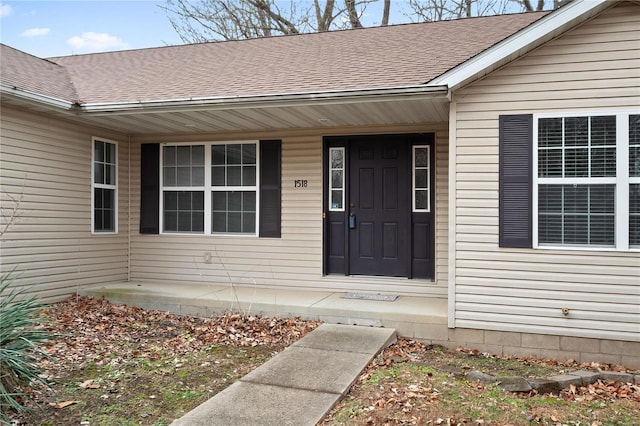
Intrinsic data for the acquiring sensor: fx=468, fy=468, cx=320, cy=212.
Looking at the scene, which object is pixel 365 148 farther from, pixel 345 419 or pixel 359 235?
pixel 345 419

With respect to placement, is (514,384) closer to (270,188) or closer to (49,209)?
(270,188)

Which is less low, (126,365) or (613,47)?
(613,47)

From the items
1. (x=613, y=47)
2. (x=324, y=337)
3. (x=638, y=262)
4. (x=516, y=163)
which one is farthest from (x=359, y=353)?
(x=613, y=47)

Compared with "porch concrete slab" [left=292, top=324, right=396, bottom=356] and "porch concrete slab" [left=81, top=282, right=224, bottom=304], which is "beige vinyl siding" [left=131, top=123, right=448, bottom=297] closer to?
"porch concrete slab" [left=81, top=282, right=224, bottom=304]

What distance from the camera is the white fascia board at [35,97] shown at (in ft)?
18.4

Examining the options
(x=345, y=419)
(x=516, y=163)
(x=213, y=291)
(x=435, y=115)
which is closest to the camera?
(x=345, y=419)

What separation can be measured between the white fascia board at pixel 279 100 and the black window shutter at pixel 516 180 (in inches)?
32.6

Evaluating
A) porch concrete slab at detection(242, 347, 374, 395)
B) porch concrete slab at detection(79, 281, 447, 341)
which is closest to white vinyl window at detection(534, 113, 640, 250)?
porch concrete slab at detection(79, 281, 447, 341)

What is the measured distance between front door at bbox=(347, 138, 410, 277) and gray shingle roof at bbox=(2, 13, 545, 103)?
3.76 feet

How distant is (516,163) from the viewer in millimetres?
4973

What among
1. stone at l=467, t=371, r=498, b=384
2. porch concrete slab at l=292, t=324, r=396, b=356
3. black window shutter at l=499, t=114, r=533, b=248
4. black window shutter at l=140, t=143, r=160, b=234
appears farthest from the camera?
black window shutter at l=140, t=143, r=160, b=234

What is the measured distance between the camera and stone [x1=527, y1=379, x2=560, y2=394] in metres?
3.91

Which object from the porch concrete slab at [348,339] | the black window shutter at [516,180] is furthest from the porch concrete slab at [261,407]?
the black window shutter at [516,180]

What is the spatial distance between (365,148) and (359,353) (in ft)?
11.1
